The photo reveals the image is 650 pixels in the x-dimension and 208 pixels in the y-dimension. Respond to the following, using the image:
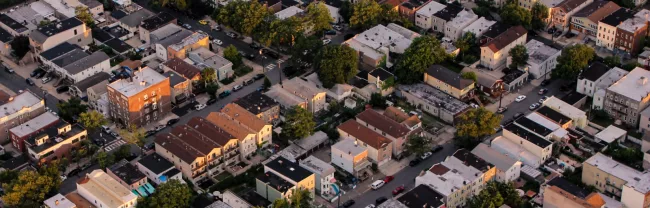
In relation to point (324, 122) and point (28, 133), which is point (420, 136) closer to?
point (324, 122)

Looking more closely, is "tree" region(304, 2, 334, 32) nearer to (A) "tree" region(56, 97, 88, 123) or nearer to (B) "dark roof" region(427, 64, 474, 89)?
(B) "dark roof" region(427, 64, 474, 89)

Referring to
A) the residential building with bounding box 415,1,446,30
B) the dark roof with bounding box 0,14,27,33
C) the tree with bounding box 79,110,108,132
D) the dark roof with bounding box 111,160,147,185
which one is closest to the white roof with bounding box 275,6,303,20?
the residential building with bounding box 415,1,446,30

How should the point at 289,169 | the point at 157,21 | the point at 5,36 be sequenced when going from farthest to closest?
the point at 157,21 < the point at 5,36 < the point at 289,169

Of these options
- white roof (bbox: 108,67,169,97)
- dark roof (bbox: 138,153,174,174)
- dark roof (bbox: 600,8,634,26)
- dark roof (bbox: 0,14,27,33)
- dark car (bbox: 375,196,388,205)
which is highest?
dark roof (bbox: 600,8,634,26)

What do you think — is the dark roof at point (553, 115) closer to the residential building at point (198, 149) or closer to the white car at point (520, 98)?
the white car at point (520, 98)

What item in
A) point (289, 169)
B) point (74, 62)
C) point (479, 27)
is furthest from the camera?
point (479, 27)

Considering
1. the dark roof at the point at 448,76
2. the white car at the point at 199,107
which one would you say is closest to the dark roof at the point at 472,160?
the dark roof at the point at 448,76

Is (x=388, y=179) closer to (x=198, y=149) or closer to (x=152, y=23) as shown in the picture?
(x=198, y=149)

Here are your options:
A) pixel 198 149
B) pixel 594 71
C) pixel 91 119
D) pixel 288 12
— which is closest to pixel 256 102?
pixel 198 149
